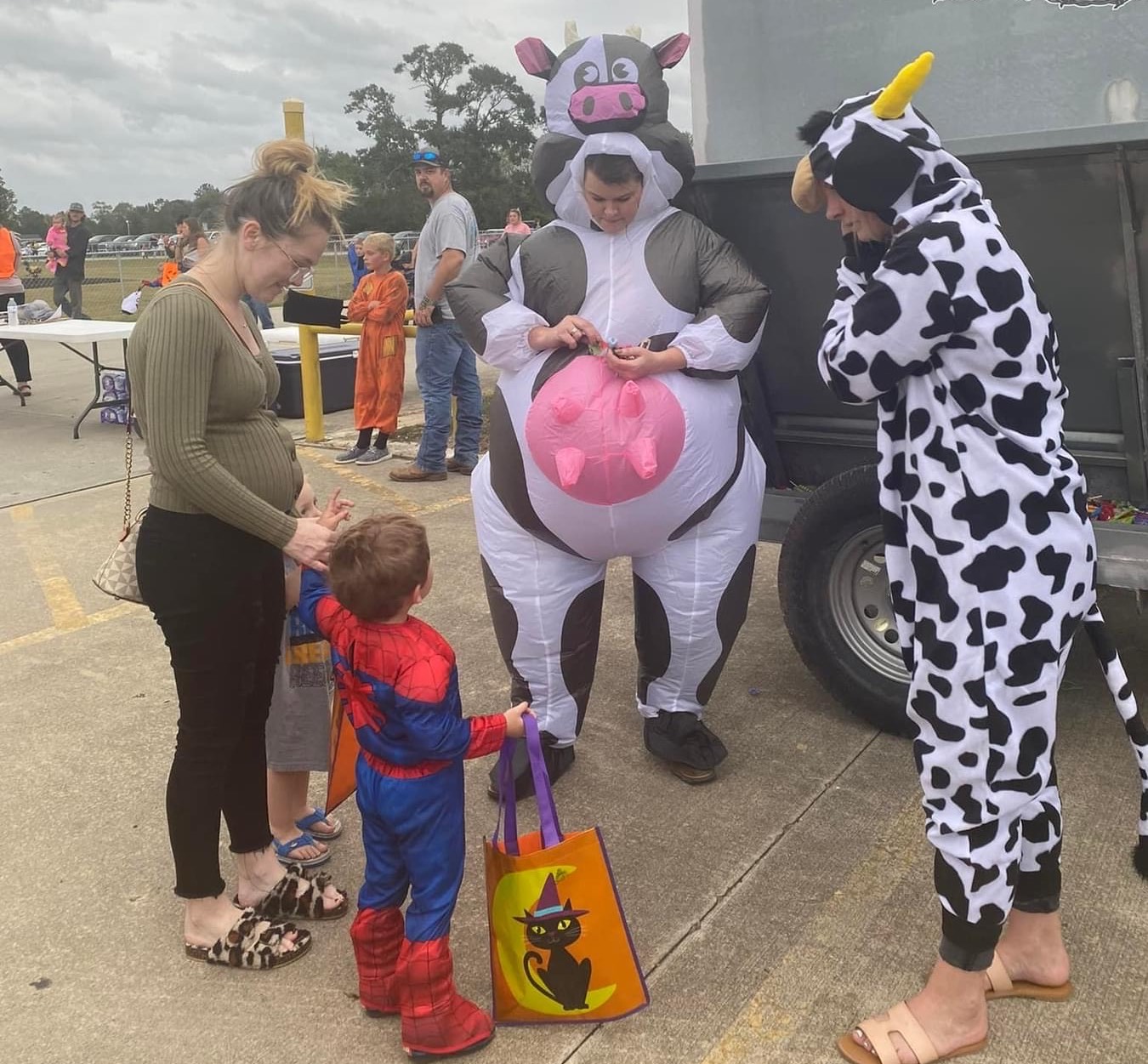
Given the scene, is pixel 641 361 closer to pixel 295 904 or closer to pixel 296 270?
pixel 296 270

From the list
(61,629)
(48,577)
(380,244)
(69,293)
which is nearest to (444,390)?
(380,244)

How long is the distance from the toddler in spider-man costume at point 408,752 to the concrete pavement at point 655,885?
7.1 inches

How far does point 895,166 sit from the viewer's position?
197 cm

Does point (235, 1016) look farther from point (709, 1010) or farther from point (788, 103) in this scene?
point (788, 103)

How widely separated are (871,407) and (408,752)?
1953 mm

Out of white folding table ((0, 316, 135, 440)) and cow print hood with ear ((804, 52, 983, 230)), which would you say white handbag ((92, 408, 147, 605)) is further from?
white folding table ((0, 316, 135, 440))

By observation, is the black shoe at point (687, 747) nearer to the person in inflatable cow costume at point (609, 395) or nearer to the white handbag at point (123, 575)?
the person in inflatable cow costume at point (609, 395)

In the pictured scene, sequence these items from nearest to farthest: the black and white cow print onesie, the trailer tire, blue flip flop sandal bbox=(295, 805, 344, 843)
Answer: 1. the black and white cow print onesie
2. blue flip flop sandal bbox=(295, 805, 344, 843)
3. the trailer tire

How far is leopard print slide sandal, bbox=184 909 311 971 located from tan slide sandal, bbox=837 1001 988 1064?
122 cm

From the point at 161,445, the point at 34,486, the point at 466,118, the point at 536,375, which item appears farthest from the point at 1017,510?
the point at 466,118

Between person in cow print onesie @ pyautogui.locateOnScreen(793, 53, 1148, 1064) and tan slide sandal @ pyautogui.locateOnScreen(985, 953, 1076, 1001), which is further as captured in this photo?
tan slide sandal @ pyautogui.locateOnScreen(985, 953, 1076, 1001)

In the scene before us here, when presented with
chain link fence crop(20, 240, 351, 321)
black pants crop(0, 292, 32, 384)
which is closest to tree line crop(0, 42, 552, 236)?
chain link fence crop(20, 240, 351, 321)

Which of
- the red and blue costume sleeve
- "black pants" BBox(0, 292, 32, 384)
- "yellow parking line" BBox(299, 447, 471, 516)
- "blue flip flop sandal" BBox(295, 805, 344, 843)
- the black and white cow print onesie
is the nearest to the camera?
the black and white cow print onesie

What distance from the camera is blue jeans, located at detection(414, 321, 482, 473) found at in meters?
6.83
